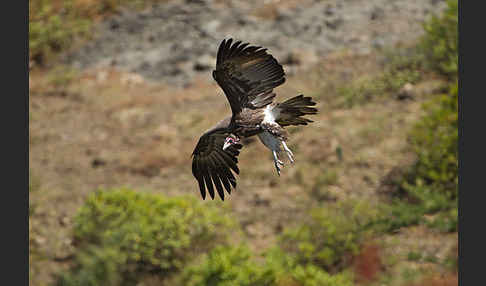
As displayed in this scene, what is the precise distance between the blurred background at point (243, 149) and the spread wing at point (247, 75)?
2899 mm

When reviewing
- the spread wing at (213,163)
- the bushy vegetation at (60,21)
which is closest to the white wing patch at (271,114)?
the spread wing at (213,163)

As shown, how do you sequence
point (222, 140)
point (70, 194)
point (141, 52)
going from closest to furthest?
1. point (222, 140)
2. point (70, 194)
3. point (141, 52)

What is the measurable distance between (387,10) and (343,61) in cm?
209

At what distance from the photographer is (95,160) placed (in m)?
13.0

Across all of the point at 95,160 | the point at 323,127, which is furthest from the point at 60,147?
the point at 323,127

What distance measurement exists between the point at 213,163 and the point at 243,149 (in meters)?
5.55

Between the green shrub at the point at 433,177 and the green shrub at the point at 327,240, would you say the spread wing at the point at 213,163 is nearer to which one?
the green shrub at the point at 327,240

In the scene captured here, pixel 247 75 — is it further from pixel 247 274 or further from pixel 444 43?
pixel 444 43

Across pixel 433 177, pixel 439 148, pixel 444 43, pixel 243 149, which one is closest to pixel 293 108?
pixel 433 177

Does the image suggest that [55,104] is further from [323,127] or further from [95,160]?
[323,127]

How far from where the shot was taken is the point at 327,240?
938 cm

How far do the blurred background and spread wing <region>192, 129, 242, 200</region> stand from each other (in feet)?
6.73

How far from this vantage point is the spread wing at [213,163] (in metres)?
6.49

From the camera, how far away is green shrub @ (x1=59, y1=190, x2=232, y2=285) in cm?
932
